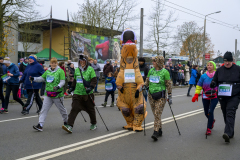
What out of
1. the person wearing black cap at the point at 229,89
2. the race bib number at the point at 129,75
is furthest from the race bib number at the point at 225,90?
the race bib number at the point at 129,75

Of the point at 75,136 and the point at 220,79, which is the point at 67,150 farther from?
the point at 220,79

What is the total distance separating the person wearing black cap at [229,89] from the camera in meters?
5.53

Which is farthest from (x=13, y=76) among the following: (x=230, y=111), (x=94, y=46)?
(x=94, y=46)

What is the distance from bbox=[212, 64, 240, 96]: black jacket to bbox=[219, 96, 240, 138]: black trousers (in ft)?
0.49

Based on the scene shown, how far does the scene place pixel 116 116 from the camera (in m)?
8.46

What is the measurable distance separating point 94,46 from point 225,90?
19.2 meters

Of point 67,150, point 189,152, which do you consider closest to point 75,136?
point 67,150

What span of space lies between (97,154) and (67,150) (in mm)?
611

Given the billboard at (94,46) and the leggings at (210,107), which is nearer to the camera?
the leggings at (210,107)

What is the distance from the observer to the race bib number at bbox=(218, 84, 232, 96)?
566cm

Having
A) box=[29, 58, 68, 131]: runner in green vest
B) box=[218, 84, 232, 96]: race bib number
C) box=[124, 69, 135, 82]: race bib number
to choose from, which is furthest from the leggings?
box=[29, 58, 68, 131]: runner in green vest

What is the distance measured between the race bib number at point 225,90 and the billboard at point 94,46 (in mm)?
17841

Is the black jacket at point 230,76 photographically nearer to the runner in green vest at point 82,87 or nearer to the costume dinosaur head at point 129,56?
the costume dinosaur head at point 129,56

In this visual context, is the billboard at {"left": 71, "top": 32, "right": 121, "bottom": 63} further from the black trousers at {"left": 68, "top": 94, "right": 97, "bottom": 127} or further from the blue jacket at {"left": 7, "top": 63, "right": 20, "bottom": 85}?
the black trousers at {"left": 68, "top": 94, "right": 97, "bottom": 127}
